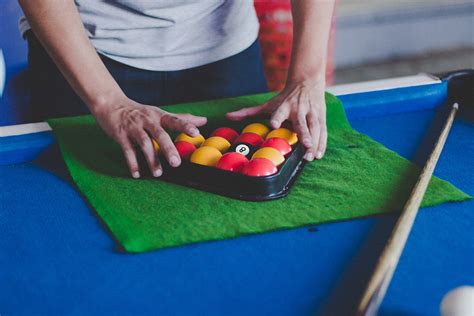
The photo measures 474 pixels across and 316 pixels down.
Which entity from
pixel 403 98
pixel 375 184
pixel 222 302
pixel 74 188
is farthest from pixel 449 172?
pixel 74 188

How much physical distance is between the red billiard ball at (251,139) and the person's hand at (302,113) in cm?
4

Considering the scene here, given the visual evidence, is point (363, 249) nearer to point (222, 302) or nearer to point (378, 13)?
point (222, 302)

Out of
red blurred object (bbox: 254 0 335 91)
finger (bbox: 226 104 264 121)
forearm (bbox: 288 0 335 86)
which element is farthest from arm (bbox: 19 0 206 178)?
red blurred object (bbox: 254 0 335 91)

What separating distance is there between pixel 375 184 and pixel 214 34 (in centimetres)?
76

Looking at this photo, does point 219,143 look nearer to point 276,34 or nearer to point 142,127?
point 142,127

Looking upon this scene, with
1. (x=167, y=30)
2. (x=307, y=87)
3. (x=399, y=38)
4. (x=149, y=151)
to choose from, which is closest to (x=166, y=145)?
(x=149, y=151)

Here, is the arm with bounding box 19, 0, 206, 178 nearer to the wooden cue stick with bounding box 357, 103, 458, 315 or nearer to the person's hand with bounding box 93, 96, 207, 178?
the person's hand with bounding box 93, 96, 207, 178

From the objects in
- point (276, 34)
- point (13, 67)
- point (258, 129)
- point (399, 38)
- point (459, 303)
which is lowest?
point (399, 38)

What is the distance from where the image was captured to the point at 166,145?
119 cm

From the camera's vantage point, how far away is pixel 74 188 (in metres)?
1.21

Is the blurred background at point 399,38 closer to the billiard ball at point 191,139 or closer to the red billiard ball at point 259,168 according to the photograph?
the billiard ball at point 191,139

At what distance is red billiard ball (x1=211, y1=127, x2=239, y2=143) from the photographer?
52.1 inches

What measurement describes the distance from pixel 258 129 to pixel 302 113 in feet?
0.33

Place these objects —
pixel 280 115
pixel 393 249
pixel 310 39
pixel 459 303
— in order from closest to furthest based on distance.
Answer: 1. pixel 459 303
2. pixel 393 249
3. pixel 280 115
4. pixel 310 39
